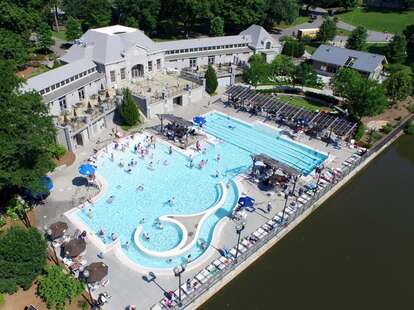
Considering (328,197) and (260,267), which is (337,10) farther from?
(260,267)

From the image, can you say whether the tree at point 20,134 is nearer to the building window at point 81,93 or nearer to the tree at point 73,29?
the building window at point 81,93

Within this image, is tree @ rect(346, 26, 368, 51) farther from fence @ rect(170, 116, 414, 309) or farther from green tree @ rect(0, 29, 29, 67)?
green tree @ rect(0, 29, 29, 67)

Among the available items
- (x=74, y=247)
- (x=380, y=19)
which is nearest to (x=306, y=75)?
(x=74, y=247)

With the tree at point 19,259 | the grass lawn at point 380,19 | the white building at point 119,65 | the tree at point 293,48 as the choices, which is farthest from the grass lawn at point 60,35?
the grass lawn at point 380,19

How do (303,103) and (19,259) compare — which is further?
(303,103)

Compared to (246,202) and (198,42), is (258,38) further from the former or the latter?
(246,202)

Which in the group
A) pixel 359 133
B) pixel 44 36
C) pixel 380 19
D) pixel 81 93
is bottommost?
pixel 359 133

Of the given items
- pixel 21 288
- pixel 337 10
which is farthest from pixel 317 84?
pixel 337 10

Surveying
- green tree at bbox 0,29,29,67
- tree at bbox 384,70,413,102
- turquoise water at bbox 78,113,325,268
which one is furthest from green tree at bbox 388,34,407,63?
green tree at bbox 0,29,29,67
